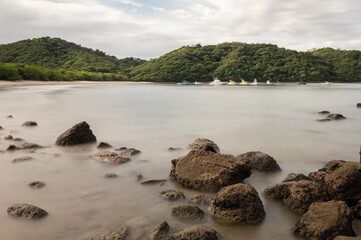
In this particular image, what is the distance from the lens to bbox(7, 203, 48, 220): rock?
4547 millimetres

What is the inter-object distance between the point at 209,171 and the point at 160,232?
201 cm

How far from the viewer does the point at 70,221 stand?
4.55 meters

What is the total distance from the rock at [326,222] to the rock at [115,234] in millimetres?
2567

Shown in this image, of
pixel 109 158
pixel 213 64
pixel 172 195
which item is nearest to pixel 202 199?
pixel 172 195

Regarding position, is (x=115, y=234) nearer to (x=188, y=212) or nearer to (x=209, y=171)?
(x=188, y=212)

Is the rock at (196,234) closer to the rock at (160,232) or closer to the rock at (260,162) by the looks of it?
the rock at (160,232)

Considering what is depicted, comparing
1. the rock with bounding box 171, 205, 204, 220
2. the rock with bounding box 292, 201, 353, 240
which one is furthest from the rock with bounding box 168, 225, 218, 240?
the rock with bounding box 292, 201, 353, 240

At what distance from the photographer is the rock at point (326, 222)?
390 centimetres

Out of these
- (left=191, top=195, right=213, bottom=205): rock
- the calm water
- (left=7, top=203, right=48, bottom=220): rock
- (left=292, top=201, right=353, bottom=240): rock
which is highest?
(left=292, top=201, right=353, bottom=240): rock

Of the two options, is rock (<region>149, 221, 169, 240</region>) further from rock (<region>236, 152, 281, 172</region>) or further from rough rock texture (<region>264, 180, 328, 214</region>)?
rock (<region>236, 152, 281, 172</region>)

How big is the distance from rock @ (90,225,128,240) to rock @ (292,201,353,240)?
2.57 meters

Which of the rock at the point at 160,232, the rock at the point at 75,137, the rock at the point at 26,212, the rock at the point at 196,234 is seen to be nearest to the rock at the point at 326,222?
the rock at the point at 196,234

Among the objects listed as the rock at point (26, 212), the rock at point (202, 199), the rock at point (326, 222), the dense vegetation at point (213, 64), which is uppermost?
the dense vegetation at point (213, 64)

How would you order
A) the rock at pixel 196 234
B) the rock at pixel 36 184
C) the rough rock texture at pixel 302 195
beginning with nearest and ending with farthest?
the rock at pixel 196 234 → the rough rock texture at pixel 302 195 → the rock at pixel 36 184
